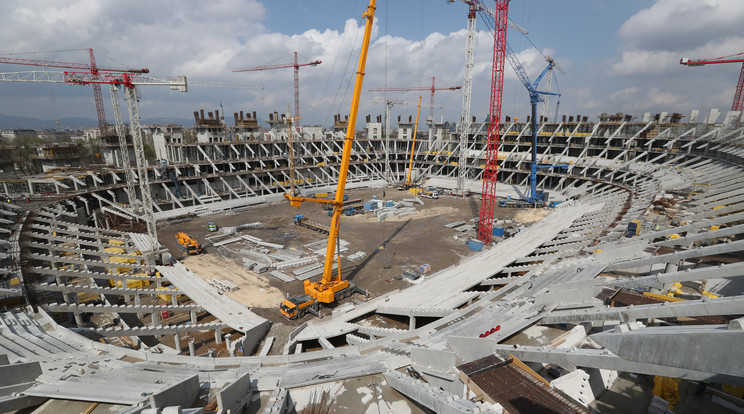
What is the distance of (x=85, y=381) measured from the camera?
8703mm

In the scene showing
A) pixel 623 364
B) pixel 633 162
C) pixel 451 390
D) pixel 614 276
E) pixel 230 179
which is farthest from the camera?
pixel 230 179

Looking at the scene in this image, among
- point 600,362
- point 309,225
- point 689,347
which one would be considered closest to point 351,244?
point 309,225

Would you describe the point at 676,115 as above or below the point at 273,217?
above

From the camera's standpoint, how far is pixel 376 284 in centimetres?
2466

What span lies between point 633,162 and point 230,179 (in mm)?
65609

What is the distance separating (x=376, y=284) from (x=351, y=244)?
9.02 metres

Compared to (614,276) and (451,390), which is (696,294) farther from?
(451,390)

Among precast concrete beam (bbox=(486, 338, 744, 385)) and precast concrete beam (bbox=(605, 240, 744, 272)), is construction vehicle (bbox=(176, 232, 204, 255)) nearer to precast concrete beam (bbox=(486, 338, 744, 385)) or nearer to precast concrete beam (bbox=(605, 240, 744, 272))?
precast concrete beam (bbox=(486, 338, 744, 385))

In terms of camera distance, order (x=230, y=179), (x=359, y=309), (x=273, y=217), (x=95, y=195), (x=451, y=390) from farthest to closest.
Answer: (x=230, y=179) → (x=273, y=217) → (x=95, y=195) → (x=359, y=309) → (x=451, y=390)

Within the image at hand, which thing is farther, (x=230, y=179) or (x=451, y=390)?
(x=230, y=179)

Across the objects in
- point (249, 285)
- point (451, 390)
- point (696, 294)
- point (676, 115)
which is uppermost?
point (676, 115)

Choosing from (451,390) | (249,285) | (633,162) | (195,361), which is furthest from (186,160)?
(633,162)

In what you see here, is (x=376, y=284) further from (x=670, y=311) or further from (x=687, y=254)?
(x=670, y=311)

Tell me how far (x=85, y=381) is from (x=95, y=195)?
42.2m
